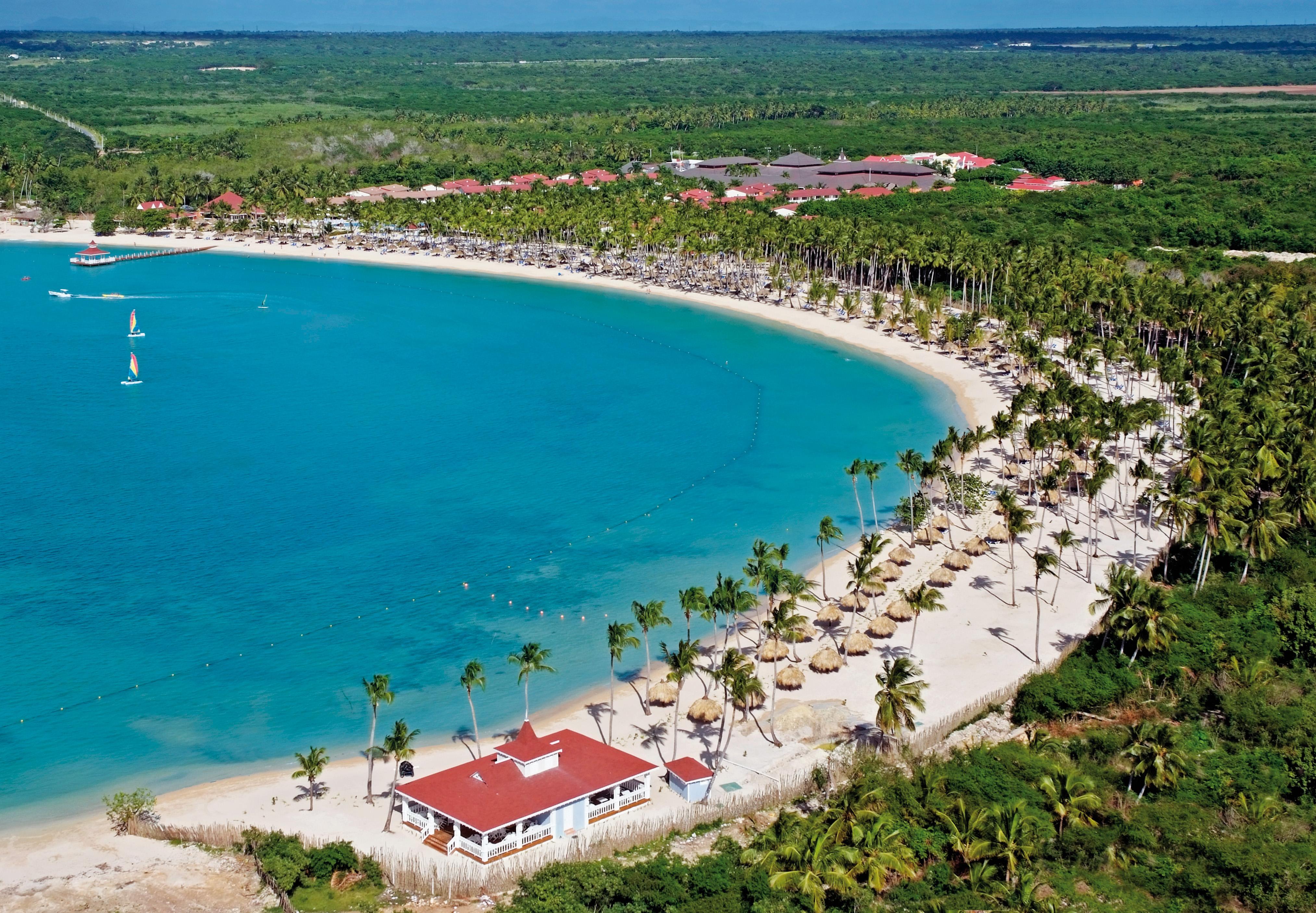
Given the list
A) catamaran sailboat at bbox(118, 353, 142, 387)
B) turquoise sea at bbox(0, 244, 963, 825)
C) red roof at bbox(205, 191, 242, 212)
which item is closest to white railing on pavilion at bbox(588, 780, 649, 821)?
turquoise sea at bbox(0, 244, 963, 825)

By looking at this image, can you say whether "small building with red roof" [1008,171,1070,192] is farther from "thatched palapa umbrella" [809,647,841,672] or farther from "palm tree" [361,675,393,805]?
"palm tree" [361,675,393,805]

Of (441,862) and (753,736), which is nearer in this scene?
(441,862)

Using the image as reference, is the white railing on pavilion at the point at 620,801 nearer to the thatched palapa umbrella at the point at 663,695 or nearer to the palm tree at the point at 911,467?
the thatched palapa umbrella at the point at 663,695

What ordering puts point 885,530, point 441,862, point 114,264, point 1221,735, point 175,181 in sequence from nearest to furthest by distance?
point 441,862 < point 1221,735 < point 885,530 < point 114,264 < point 175,181

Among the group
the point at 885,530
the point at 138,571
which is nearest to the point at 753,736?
the point at 885,530

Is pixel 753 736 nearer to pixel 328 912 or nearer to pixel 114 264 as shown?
pixel 328 912
